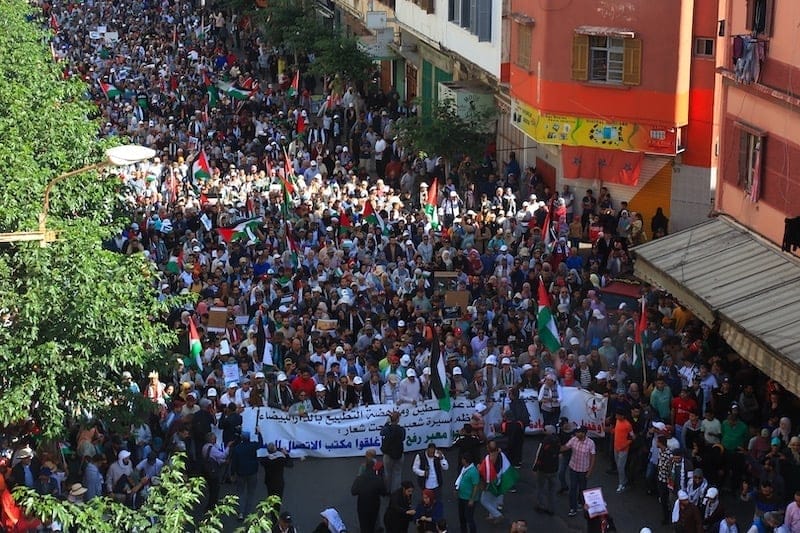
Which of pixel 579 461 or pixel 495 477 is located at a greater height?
pixel 579 461

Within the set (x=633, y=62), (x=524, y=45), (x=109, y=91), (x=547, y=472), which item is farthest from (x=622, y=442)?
(x=109, y=91)

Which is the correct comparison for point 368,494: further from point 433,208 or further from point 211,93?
point 211,93

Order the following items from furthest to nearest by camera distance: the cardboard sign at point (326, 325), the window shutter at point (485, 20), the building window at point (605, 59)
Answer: the window shutter at point (485, 20)
the building window at point (605, 59)
the cardboard sign at point (326, 325)

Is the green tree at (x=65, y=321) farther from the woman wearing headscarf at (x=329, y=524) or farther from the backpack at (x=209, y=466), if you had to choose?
the woman wearing headscarf at (x=329, y=524)

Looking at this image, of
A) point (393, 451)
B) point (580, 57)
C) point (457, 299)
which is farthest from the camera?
point (580, 57)

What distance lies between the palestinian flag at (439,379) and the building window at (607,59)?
13.0 m

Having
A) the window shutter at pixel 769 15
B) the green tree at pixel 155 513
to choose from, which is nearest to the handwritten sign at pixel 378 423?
the window shutter at pixel 769 15

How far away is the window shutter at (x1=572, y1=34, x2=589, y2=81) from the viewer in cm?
3372

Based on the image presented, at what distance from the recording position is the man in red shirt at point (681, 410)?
68.3ft

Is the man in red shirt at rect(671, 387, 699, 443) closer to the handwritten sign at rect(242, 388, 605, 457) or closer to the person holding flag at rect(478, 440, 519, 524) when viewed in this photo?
the handwritten sign at rect(242, 388, 605, 457)

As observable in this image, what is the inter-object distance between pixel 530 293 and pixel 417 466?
290 inches

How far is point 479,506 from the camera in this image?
20672 mm

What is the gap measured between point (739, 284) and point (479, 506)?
18.6ft

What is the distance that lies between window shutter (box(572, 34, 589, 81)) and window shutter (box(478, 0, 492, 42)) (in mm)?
3724
